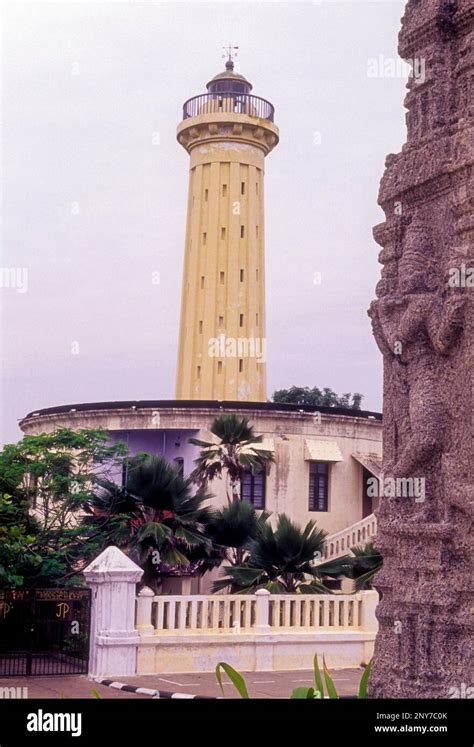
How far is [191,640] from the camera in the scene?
1672 cm

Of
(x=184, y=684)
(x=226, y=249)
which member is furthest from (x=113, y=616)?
(x=226, y=249)

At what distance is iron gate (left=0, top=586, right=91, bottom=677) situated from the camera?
53.4 ft

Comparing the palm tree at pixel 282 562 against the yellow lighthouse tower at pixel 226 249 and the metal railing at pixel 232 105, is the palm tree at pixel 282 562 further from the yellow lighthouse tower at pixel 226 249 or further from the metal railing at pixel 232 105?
the metal railing at pixel 232 105

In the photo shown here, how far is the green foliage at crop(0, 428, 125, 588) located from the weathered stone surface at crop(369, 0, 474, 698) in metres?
11.3

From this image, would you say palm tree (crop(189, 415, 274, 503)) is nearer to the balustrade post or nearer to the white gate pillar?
the balustrade post

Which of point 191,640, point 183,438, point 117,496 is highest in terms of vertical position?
point 183,438

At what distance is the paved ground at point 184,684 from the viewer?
46.7 ft

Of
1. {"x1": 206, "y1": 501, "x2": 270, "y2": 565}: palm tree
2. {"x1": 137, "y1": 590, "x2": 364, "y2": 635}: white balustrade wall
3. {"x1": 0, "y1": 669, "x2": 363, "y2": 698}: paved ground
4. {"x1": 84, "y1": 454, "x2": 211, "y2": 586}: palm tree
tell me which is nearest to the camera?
{"x1": 0, "y1": 669, "x2": 363, "y2": 698}: paved ground

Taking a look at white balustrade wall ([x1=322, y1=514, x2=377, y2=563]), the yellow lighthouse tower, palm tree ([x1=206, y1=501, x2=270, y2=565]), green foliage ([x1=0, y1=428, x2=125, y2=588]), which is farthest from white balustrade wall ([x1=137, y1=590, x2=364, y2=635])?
the yellow lighthouse tower

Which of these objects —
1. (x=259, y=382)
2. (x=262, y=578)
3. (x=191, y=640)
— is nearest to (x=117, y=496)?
(x=262, y=578)

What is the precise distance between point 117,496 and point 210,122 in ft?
75.7

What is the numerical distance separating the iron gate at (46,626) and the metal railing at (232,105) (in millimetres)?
27872

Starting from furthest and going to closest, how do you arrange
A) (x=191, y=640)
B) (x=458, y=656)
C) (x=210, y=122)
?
(x=210, y=122)
(x=191, y=640)
(x=458, y=656)
